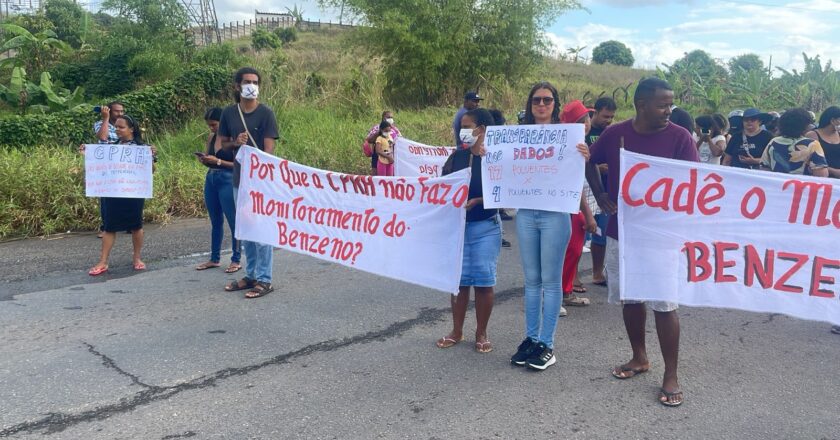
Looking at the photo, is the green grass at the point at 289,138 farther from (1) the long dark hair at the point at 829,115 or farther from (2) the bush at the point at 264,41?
(1) the long dark hair at the point at 829,115

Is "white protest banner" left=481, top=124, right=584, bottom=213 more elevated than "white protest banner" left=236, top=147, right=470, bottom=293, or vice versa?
"white protest banner" left=481, top=124, right=584, bottom=213

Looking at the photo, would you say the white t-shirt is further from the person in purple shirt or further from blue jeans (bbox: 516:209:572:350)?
blue jeans (bbox: 516:209:572:350)

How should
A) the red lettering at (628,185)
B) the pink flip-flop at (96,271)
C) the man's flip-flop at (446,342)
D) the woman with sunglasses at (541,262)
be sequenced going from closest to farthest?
the red lettering at (628,185)
the woman with sunglasses at (541,262)
the man's flip-flop at (446,342)
the pink flip-flop at (96,271)

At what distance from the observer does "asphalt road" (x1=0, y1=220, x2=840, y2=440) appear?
134 inches

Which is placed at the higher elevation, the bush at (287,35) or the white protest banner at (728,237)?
the bush at (287,35)

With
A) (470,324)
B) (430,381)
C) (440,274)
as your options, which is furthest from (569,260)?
(430,381)

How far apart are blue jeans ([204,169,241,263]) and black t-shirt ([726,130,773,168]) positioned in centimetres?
594

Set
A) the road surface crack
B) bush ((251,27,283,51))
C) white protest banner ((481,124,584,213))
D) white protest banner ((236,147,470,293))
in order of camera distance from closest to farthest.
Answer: the road surface crack → white protest banner ((481,124,584,213)) → white protest banner ((236,147,470,293)) → bush ((251,27,283,51))

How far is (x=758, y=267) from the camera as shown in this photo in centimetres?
359

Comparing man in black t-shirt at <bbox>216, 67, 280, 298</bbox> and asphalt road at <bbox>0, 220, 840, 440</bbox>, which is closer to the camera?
asphalt road at <bbox>0, 220, 840, 440</bbox>

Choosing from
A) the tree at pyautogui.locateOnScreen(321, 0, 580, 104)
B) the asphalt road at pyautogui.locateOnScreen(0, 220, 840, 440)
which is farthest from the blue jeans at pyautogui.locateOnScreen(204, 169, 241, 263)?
the tree at pyautogui.locateOnScreen(321, 0, 580, 104)

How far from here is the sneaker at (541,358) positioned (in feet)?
13.5

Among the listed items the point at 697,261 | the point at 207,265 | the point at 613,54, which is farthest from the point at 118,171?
→ the point at 613,54

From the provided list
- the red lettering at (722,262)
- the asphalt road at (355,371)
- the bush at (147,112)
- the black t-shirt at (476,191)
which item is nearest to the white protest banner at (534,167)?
the black t-shirt at (476,191)
